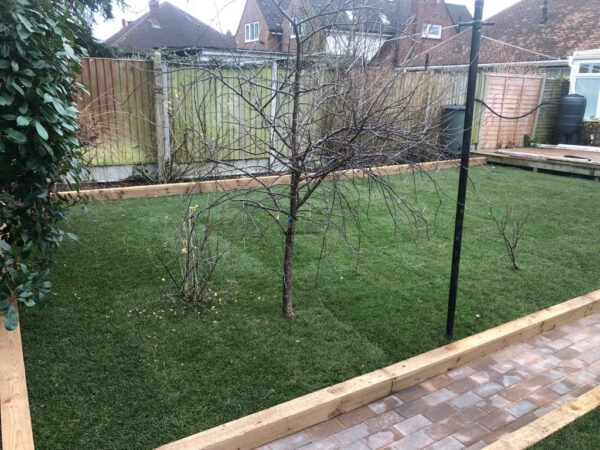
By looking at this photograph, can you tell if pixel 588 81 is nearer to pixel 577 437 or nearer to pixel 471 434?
pixel 577 437

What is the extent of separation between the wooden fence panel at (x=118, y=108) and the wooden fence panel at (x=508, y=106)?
8607mm

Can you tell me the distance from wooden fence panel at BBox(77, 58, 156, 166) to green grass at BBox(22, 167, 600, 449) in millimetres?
2218

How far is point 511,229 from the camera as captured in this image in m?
6.58

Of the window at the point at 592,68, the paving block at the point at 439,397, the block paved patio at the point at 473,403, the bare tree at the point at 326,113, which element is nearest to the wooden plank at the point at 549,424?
the block paved patio at the point at 473,403

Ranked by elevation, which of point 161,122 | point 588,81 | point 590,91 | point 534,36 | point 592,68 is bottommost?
point 161,122

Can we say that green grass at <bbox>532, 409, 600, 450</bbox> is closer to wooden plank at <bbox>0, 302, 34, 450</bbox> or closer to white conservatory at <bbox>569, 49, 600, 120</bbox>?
wooden plank at <bbox>0, 302, 34, 450</bbox>

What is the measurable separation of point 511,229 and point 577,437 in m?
4.27

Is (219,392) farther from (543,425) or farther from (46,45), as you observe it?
(46,45)

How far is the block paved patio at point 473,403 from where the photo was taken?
2721mm

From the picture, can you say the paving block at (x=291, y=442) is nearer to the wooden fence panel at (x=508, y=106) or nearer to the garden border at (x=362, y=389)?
the garden border at (x=362, y=389)

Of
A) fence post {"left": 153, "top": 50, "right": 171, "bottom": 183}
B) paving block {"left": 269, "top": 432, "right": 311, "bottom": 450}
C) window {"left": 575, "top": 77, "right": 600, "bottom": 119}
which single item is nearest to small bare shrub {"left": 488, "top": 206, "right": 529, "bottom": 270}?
paving block {"left": 269, "top": 432, "right": 311, "bottom": 450}

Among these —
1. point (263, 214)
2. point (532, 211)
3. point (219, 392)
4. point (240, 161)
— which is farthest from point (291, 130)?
point (240, 161)

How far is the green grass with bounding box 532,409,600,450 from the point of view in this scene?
2607 mm

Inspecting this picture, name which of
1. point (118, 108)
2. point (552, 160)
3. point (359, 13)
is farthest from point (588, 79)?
point (359, 13)
